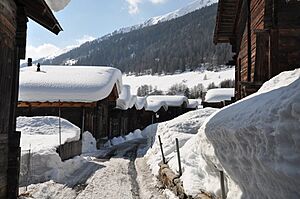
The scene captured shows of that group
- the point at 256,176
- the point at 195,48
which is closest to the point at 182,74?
the point at 195,48

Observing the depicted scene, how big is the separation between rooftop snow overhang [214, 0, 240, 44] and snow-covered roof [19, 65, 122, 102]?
9073mm

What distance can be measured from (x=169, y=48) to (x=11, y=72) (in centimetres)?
13414

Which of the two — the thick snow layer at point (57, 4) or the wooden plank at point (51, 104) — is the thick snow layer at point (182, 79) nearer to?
the wooden plank at point (51, 104)

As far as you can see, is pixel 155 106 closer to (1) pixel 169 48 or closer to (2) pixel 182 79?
(2) pixel 182 79

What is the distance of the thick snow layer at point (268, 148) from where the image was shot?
272 cm

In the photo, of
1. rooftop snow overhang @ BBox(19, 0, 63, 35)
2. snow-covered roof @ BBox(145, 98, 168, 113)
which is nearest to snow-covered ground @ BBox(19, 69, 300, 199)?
rooftop snow overhang @ BBox(19, 0, 63, 35)

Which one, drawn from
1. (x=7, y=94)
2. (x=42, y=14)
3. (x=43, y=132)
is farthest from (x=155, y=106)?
(x=7, y=94)

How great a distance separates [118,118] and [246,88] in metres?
23.1

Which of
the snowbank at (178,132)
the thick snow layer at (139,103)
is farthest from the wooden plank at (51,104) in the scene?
the thick snow layer at (139,103)

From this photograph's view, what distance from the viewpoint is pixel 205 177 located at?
6.98 meters

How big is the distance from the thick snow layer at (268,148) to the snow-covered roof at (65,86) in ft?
56.4

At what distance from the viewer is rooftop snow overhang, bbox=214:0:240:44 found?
13238mm

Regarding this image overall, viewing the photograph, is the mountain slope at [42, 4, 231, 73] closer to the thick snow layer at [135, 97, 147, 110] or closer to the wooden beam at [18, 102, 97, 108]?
the thick snow layer at [135, 97, 147, 110]

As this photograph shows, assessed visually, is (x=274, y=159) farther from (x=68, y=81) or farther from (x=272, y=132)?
(x=68, y=81)
